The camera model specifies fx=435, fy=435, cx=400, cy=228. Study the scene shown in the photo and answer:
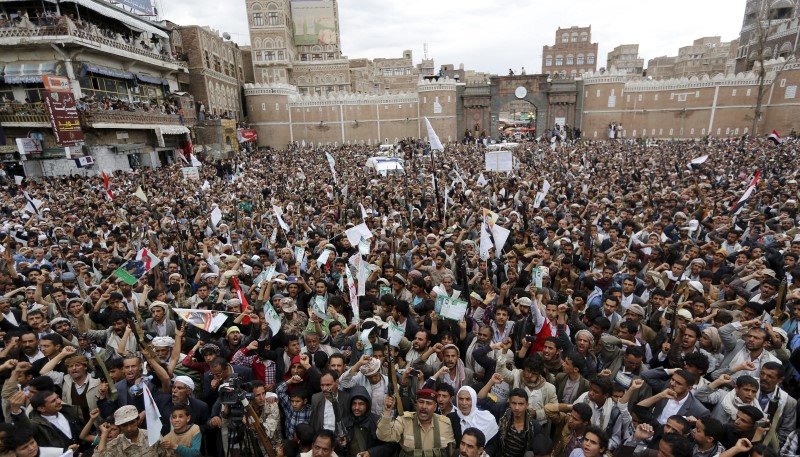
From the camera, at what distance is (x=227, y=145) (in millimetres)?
37844

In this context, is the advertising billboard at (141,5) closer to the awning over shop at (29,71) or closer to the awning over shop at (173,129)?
the awning over shop at (173,129)

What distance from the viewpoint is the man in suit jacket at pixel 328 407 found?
149 inches

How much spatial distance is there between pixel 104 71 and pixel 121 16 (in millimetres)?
5865

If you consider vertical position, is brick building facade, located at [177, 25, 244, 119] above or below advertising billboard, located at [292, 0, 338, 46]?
below

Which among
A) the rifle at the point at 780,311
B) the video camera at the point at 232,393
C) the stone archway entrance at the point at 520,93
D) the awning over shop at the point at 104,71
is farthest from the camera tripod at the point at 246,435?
the stone archway entrance at the point at 520,93

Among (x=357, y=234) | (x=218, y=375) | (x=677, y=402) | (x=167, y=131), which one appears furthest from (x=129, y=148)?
(x=677, y=402)

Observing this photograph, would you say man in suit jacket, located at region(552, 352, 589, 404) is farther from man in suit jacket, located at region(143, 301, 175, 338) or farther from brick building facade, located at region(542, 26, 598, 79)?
brick building facade, located at region(542, 26, 598, 79)

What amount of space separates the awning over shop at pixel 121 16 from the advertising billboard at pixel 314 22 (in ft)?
89.0

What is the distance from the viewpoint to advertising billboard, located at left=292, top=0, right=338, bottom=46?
5988 centimetres

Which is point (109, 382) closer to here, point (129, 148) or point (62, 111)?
point (62, 111)

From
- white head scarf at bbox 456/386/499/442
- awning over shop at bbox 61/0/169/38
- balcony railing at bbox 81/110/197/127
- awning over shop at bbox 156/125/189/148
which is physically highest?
awning over shop at bbox 61/0/169/38

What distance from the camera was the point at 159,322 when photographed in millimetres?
5543

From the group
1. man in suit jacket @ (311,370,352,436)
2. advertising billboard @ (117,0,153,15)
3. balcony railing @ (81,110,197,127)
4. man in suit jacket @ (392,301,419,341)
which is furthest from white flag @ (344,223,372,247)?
advertising billboard @ (117,0,153,15)

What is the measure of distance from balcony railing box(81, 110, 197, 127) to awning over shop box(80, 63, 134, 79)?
8.81 ft
